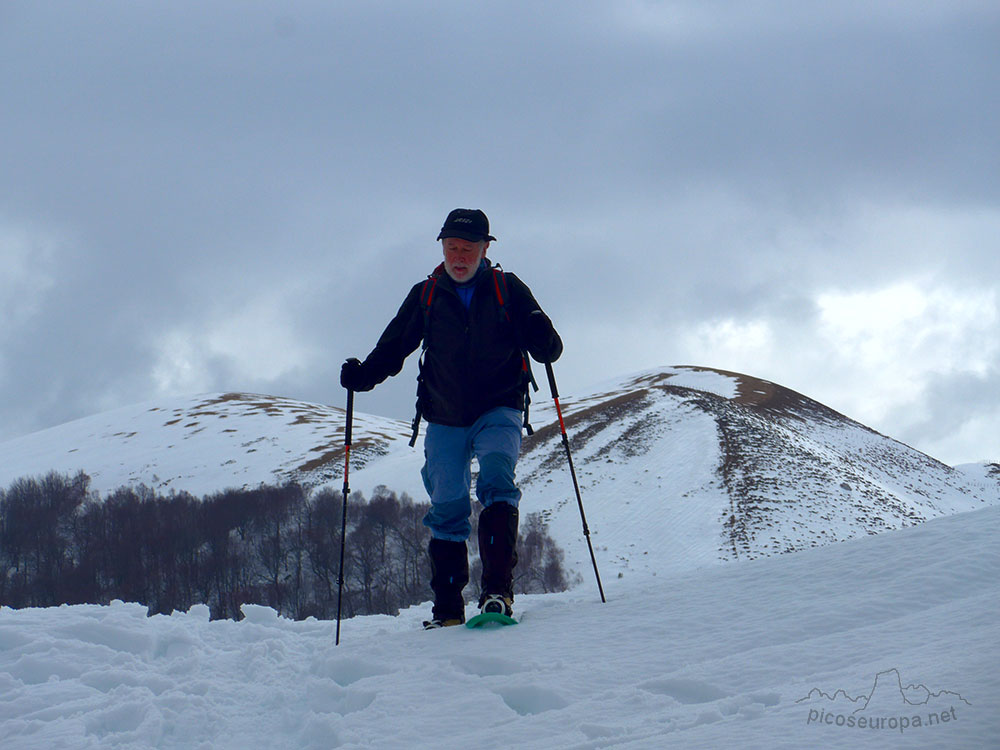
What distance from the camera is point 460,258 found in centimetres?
604

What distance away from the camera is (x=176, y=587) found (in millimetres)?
52875

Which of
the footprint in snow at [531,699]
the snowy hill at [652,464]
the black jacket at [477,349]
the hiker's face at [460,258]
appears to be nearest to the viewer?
the footprint in snow at [531,699]

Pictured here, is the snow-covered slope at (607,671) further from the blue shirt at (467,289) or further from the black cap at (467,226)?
the black cap at (467,226)

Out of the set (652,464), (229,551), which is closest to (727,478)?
(652,464)

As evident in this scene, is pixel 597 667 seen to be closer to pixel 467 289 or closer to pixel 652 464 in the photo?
pixel 467 289

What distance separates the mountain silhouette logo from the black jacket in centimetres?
345

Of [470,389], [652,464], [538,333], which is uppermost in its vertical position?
[652,464]

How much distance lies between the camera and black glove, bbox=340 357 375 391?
643 cm

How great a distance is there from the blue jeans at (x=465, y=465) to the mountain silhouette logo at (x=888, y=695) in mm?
3120

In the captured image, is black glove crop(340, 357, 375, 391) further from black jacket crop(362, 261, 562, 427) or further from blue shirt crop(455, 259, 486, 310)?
blue shirt crop(455, 259, 486, 310)

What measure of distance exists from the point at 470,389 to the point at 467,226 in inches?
51.5

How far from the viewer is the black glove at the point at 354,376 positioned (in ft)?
21.1

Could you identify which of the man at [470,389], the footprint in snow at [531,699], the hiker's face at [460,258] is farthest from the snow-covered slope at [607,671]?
the hiker's face at [460,258]

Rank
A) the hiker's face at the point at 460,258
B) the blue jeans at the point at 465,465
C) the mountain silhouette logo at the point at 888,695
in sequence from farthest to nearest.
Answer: the hiker's face at the point at 460,258 → the blue jeans at the point at 465,465 → the mountain silhouette logo at the point at 888,695
